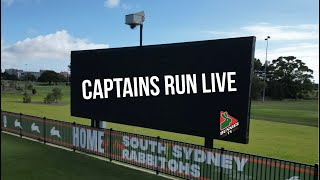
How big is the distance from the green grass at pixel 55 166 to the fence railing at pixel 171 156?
39 centimetres

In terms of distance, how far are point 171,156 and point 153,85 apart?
208 cm

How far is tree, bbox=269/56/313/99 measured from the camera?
8175 cm

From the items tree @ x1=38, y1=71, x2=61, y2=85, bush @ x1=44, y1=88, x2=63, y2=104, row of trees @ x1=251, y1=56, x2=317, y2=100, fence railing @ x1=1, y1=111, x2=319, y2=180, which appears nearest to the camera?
fence railing @ x1=1, y1=111, x2=319, y2=180

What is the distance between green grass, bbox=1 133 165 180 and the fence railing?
389mm

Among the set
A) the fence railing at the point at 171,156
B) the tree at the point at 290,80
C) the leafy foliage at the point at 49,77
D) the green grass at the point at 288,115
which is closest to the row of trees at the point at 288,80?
the tree at the point at 290,80

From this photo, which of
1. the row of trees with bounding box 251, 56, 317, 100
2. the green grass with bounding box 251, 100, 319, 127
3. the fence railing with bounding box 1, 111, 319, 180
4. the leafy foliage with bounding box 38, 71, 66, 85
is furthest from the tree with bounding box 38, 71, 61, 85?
the fence railing with bounding box 1, 111, 319, 180

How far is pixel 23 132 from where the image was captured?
52.0 feet

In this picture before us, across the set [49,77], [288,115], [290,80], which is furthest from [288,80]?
[49,77]

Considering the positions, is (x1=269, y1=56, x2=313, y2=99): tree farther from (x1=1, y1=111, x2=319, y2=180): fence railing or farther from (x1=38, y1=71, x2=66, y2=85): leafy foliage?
(x1=1, y1=111, x2=319, y2=180): fence railing

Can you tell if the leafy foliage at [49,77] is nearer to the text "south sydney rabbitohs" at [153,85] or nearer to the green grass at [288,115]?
the green grass at [288,115]

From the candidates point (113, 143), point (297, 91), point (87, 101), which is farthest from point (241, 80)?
point (297, 91)

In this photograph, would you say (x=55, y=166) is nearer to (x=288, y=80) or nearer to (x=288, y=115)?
(x=288, y=115)

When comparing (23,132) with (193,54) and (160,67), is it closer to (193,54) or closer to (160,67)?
(160,67)

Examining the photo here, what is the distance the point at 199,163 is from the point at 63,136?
6.51m
